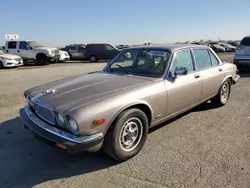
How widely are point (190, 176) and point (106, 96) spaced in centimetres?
147

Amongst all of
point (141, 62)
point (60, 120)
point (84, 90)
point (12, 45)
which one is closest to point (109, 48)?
point (12, 45)

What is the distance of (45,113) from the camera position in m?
3.20

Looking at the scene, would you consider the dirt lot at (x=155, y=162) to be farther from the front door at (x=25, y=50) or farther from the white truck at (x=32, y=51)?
the front door at (x=25, y=50)

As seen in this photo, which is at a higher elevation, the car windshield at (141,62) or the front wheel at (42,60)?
the car windshield at (141,62)

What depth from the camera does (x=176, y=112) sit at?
4.18 metres

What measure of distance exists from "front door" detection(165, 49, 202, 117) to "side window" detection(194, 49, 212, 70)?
23cm

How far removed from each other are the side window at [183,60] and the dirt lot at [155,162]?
1.14 m

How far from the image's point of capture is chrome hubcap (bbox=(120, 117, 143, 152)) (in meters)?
3.30

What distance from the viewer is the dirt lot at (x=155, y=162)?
9.43ft

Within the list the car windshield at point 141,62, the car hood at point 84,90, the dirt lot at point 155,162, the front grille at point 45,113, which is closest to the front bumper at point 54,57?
the dirt lot at point 155,162

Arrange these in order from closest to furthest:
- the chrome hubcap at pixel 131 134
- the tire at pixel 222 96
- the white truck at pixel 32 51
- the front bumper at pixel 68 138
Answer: the front bumper at pixel 68 138 → the chrome hubcap at pixel 131 134 → the tire at pixel 222 96 → the white truck at pixel 32 51

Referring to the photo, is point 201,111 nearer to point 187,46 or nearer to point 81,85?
point 187,46

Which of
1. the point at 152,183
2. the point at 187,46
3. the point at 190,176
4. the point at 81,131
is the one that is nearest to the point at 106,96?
the point at 81,131

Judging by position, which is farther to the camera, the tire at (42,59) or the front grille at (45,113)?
the tire at (42,59)
